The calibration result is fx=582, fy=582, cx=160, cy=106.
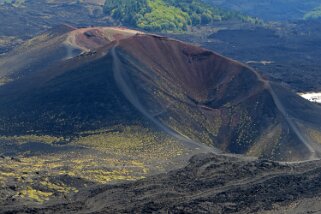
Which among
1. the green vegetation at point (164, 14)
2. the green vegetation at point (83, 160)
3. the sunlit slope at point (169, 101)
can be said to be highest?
the green vegetation at point (164, 14)

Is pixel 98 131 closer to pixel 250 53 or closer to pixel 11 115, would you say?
pixel 11 115

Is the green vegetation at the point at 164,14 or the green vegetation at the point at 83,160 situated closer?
the green vegetation at the point at 83,160

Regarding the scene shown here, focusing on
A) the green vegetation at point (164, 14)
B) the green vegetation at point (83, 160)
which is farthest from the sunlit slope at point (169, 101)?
the green vegetation at point (164, 14)

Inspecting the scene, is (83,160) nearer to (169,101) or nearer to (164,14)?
(169,101)

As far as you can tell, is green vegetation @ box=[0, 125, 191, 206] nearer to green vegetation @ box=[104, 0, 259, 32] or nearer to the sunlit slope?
the sunlit slope

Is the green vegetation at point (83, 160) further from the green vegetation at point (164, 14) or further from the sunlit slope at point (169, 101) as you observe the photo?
the green vegetation at point (164, 14)

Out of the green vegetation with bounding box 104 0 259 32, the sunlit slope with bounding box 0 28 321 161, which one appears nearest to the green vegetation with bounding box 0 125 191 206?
the sunlit slope with bounding box 0 28 321 161
